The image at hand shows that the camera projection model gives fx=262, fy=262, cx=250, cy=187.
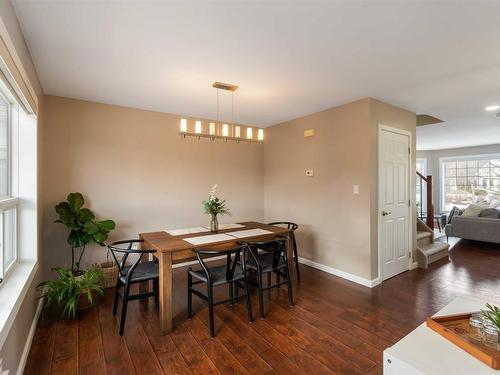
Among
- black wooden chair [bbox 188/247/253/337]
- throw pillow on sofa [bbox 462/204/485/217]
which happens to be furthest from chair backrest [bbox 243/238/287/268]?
throw pillow on sofa [bbox 462/204/485/217]

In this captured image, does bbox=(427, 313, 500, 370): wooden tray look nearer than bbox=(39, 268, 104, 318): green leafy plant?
Yes

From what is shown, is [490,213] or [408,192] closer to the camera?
[408,192]

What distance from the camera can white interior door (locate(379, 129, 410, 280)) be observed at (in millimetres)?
3572

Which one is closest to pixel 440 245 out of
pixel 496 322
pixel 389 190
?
pixel 389 190

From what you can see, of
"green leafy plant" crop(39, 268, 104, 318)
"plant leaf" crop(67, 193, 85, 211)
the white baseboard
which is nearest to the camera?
"green leafy plant" crop(39, 268, 104, 318)

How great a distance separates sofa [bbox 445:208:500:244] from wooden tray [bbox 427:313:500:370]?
5.37 metres

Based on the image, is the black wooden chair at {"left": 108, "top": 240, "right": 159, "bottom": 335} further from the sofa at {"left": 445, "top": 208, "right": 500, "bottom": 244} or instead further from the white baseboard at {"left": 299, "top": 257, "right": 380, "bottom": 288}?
the sofa at {"left": 445, "top": 208, "right": 500, "bottom": 244}

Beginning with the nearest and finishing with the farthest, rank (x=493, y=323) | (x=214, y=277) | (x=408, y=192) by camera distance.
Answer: (x=493, y=323) < (x=214, y=277) < (x=408, y=192)

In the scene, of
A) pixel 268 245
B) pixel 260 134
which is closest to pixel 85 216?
pixel 268 245

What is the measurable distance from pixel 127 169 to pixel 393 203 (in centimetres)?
384

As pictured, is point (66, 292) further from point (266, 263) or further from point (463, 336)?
point (463, 336)

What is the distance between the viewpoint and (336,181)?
12.5ft

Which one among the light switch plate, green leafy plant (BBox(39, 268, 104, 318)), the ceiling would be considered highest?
the ceiling

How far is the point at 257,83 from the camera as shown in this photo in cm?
292
